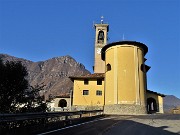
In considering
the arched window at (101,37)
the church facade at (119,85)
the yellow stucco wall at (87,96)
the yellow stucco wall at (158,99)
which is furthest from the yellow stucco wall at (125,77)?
the arched window at (101,37)

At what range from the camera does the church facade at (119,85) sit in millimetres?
35938

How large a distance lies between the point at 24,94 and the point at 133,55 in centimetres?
2514

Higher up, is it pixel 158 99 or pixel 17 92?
pixel 158 99

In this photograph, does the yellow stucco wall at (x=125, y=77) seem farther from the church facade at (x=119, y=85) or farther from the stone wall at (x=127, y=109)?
the stone wall at (x=127, y=109)

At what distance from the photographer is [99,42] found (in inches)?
2537

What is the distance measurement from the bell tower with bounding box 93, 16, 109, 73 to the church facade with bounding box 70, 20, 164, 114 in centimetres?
1722

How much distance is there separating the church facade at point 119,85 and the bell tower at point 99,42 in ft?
56.5

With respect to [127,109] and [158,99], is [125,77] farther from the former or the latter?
[158,99]

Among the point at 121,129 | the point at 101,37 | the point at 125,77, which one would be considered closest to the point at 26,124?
the point at 121,129

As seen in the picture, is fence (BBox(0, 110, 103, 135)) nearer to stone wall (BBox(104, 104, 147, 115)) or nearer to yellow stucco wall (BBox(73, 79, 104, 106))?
stone wall (BBox(104, 104, 147, 115))

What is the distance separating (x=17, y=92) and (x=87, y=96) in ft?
94.4

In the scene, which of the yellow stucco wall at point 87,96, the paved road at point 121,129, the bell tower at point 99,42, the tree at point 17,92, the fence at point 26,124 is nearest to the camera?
the fence at point 26,124

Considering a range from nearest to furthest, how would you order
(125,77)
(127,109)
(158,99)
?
(127,109)
(125,77)
(158,99)

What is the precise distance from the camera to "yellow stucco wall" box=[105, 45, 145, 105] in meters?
36.0
